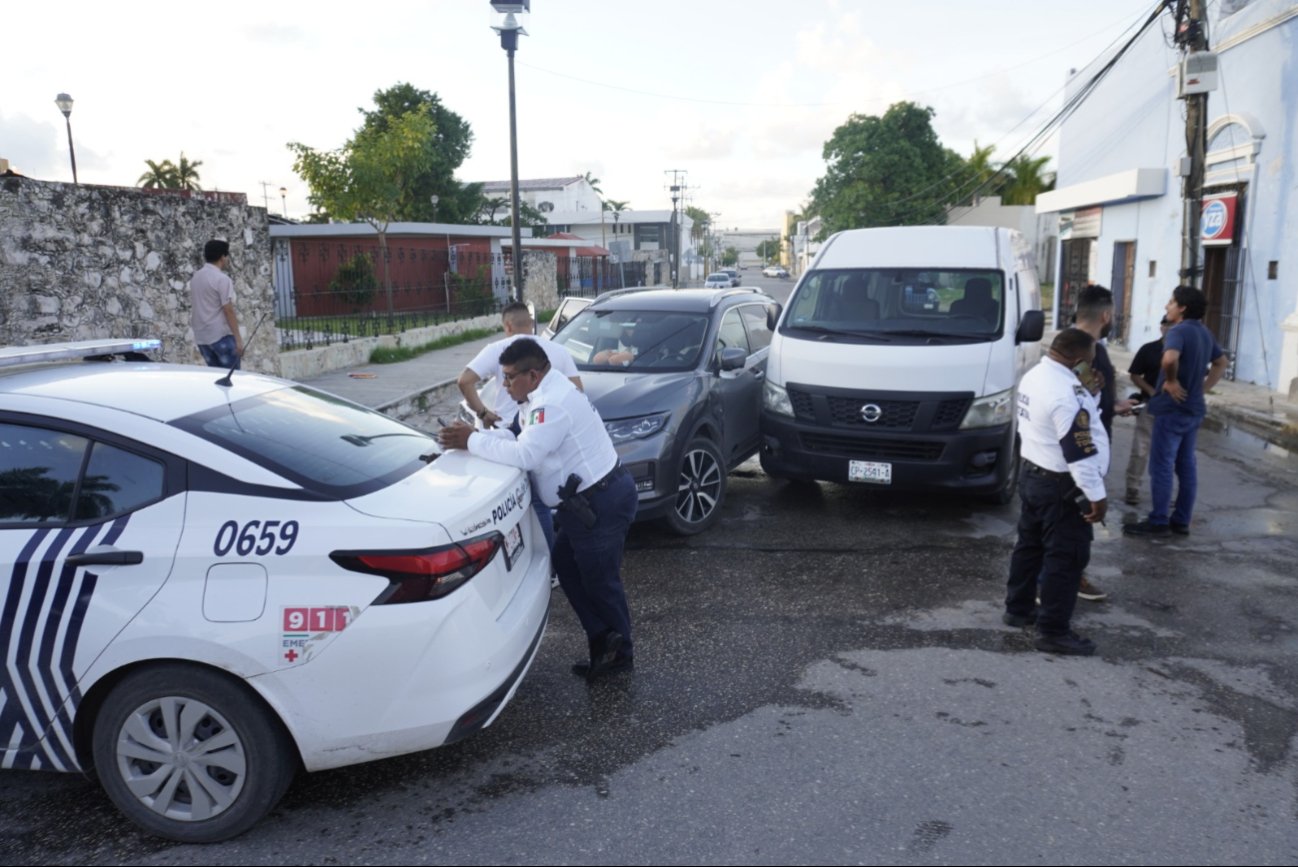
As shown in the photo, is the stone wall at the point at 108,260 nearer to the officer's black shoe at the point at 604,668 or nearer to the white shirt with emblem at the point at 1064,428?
the officer's black shoe at the point at 604,668

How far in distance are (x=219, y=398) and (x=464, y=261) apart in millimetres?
20212

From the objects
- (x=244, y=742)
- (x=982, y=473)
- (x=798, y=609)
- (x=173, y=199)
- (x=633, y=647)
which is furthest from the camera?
(x=173, y=199)

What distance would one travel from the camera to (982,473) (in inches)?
270

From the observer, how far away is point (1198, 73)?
12.7m

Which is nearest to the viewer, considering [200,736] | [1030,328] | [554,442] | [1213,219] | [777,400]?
[200,736]

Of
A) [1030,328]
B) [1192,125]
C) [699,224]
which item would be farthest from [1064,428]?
[699,224]

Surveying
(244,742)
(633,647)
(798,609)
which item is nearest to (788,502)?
(798,609)

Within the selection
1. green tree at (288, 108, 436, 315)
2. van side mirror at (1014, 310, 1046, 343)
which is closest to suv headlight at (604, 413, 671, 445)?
van side mirror at (1014, 310, 1046, 343)

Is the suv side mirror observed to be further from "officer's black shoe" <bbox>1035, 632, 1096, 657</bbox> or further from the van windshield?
"officer's black shoe" <bbox>1035, 632, 1096, 657</bbox>

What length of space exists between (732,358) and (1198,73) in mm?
9593

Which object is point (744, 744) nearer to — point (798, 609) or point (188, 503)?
point (798, 609)

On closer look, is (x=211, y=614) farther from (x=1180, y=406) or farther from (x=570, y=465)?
(x=1180, y=406)

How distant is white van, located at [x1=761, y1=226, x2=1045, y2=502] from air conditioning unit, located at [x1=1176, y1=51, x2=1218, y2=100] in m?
6.67

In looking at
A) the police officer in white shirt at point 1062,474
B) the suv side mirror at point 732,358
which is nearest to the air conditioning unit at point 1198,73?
the suv side mirror at point 732,358
